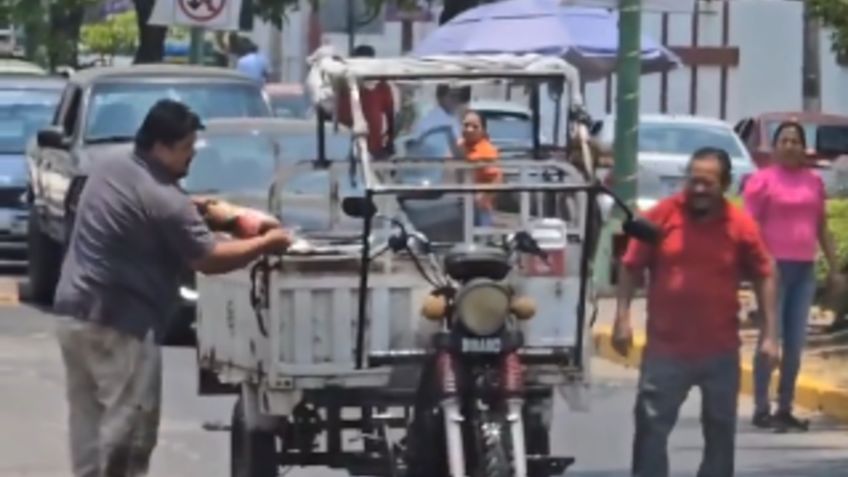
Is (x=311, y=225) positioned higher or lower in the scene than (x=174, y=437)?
higher

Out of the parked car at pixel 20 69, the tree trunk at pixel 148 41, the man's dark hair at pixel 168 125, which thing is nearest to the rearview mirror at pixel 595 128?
the man's dark hair at pixel 168 125

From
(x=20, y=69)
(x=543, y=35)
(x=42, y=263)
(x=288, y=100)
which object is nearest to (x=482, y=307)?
(x=42, y=263)

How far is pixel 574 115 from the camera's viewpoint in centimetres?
1120

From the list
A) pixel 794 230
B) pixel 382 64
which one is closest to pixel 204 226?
pixel 382 64

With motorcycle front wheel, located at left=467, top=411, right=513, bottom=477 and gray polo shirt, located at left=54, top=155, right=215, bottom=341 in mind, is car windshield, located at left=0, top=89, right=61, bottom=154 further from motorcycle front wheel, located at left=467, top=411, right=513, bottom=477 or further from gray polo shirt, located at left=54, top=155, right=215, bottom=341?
motorcycle front wheel, located at left=467, top=411, right=513, bottom=477

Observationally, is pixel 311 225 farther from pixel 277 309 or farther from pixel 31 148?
pixel 31 148

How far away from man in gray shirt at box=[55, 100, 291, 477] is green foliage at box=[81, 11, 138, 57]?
47.6m

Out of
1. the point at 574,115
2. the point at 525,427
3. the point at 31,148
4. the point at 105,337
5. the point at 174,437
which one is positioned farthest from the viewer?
the point at 31,148

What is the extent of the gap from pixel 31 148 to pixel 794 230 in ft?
32.4

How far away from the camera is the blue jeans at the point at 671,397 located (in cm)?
1080

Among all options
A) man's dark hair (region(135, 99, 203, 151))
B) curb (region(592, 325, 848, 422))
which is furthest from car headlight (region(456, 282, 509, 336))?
curb (region(592, 325, 848, 422))

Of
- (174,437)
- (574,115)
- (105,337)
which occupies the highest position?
(574,115)

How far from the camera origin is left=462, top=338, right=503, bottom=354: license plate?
9.70m

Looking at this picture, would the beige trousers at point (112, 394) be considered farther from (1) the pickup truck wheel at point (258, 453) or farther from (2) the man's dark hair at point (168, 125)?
(1) the pickup truck wheel at point (258, 453)
